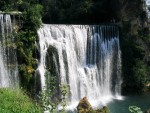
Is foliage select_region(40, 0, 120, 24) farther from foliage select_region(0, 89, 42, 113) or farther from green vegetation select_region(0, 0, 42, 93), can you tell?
foliage select_region(0, 89, 42, 113)

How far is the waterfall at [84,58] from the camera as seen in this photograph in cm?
2038

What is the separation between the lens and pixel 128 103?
2145 centimetres

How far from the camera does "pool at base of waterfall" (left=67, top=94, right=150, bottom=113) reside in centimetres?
2000

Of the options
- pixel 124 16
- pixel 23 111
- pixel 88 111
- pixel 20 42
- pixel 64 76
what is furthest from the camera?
pixel 124 16

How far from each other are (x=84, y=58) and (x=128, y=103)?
3.43 meters

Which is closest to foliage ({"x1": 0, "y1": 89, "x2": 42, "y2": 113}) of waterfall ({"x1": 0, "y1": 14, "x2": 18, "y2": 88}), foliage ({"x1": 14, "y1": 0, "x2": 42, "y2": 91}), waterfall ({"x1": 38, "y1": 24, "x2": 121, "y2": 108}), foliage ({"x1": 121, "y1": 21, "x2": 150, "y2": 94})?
waterfall ({"x1": 0, "y1": 14, "x2": 18, "y2": 88})

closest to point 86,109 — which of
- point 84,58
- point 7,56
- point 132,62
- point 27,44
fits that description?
point 7,56

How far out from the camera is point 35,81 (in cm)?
1930

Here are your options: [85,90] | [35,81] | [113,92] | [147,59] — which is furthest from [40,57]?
[147,59]

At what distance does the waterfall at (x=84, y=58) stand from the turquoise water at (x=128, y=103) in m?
0.89

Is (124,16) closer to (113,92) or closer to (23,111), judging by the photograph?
(113,92)

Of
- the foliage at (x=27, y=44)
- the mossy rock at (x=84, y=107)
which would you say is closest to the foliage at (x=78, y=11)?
the foliage at (x=27, y=44)

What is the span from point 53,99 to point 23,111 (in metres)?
8.69

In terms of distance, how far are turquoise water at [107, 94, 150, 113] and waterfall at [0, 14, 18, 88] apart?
16.3 feet
